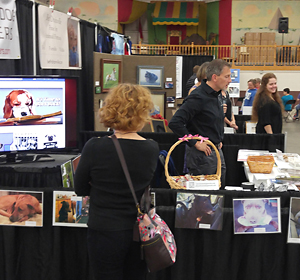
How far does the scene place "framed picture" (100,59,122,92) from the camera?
5822mm

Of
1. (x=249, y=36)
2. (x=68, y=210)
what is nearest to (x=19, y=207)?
(x=68, y=210)

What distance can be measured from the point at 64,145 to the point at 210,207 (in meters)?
1.27

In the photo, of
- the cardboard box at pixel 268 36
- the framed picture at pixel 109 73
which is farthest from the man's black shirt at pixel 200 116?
the cardboard box at pixel 268 36

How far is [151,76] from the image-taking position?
7.52m

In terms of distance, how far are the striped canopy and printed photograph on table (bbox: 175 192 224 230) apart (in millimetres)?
18771

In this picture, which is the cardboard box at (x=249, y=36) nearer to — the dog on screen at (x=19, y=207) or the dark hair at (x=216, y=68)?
the dark hair at (x=216, y=68)

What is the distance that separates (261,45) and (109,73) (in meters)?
12.7

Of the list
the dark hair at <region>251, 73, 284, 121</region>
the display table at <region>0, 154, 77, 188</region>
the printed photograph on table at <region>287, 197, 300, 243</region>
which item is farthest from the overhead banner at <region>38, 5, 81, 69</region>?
the printed photograph on table at <region>287, 197, 300, 243</region>

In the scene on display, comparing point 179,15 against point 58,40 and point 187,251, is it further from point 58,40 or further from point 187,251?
point 187,251

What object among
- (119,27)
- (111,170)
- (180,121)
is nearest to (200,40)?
(119,27)

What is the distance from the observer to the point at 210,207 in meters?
2.06

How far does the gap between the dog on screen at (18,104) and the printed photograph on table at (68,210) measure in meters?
0.78

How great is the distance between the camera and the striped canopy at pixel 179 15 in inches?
782

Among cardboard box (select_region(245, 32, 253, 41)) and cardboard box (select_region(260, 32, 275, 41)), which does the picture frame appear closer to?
cardboard box (select_region(245, 32, 253, 41))
